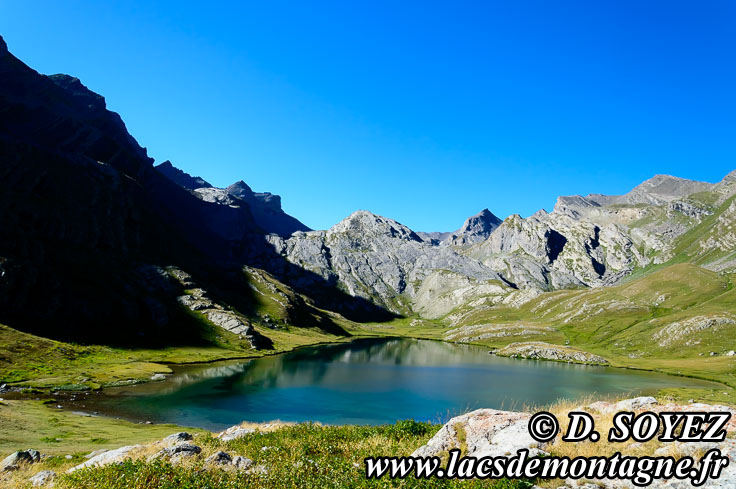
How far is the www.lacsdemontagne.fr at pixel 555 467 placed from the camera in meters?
10.3

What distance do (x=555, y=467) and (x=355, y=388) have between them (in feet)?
322

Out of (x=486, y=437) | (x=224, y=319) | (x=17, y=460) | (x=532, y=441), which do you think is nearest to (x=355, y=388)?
(x=17, y=460)

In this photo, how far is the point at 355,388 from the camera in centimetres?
10338

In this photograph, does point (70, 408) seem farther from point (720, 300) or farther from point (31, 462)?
point (720, 300)

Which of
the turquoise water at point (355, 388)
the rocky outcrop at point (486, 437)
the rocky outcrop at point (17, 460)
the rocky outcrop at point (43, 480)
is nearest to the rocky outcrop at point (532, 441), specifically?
the rocky outcrop at point (486, 437)

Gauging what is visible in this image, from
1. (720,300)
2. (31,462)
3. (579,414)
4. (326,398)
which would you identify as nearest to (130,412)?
(326,398)

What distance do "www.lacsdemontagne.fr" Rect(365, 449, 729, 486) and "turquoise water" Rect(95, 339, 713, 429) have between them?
43.5 metres

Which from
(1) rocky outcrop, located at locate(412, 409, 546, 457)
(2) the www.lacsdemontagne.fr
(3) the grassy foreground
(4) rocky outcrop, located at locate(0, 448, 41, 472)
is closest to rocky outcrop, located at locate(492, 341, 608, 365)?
(3) the grassy foreground

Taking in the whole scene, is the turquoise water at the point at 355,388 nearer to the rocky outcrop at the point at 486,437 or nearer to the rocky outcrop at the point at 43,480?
the rocky outcrop at the point at 486,437

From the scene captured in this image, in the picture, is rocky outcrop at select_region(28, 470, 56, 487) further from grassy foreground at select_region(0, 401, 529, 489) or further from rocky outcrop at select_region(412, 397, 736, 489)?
rocky outcrop at select_region(412, 397, 736, 489)

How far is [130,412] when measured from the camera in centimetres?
6869

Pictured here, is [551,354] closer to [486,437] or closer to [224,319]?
[224,319]

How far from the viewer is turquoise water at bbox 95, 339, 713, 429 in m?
73.1

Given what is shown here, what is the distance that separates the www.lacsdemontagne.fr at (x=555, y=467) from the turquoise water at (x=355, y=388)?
1711 inches
